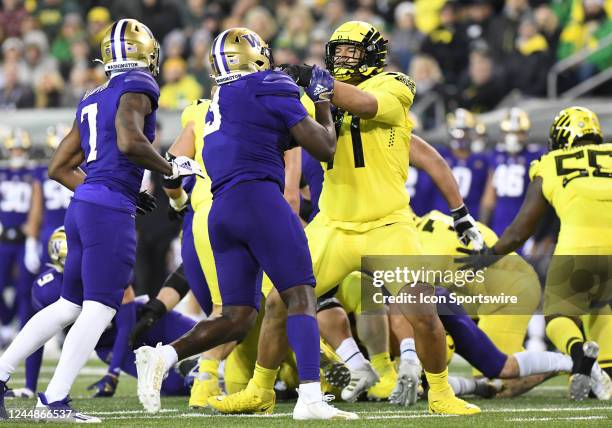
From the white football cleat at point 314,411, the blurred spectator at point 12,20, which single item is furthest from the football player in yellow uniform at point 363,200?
the blurred spectator at point 12,20

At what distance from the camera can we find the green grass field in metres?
5.37

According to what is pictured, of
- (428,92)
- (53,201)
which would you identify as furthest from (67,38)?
(428,92)

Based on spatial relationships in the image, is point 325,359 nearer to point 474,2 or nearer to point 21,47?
point 474,2

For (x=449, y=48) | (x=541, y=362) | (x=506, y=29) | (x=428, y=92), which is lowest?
(x=541, y=362)

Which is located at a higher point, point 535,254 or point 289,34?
point 289,34

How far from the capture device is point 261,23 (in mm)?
14648

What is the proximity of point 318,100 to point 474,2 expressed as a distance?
8905 millimetres

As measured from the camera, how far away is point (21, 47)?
15.5 m

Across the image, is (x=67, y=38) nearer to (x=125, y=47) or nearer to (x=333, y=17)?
(x=333, y=17)

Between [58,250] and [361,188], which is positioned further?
[58,250]

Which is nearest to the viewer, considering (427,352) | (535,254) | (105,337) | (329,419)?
(329,419)

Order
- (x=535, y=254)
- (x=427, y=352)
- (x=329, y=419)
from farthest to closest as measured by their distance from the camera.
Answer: (x=535, y=254) → (x=427, y=352) → (x=329, y=419)

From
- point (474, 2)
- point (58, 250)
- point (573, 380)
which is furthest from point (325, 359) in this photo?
point (474, 2)

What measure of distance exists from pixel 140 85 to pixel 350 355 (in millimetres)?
2009
